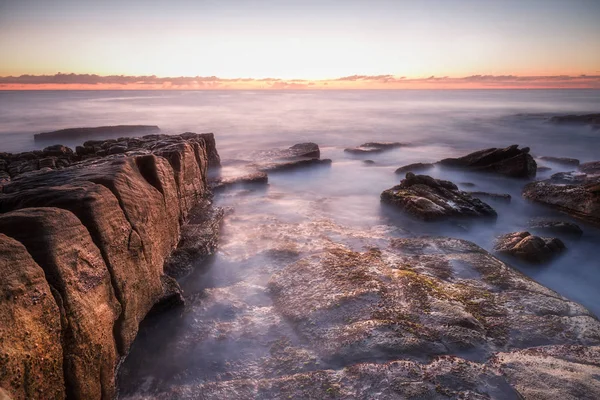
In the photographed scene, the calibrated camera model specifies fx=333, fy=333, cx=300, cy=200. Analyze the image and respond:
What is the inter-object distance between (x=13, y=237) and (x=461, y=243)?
26.7ft

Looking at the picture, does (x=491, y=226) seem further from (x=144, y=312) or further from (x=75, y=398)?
(x=75, y=398)

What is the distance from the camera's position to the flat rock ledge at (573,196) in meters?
10.1

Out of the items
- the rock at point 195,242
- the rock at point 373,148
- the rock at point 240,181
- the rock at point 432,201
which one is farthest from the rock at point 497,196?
the rock at point 195,242

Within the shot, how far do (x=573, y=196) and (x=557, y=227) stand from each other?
2.10 metres

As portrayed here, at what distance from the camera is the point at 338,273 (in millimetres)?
6523

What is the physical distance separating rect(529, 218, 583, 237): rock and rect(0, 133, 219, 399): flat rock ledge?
10107mm

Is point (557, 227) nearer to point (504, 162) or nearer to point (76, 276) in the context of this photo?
point (504, 162)

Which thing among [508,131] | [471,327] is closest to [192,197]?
[471,327]

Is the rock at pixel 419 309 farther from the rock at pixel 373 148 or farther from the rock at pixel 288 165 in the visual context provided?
the rock at pixel 373 148

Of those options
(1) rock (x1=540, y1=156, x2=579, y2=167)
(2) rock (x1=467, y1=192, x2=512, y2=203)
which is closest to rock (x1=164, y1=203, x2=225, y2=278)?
(2) rock (x1=467, y1=192, x2=512, y2=203)

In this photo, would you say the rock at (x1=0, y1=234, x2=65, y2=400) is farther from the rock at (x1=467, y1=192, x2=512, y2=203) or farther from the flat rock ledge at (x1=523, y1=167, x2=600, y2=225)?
the rock at (x1=467, y1=192, x2=512, y2=203)

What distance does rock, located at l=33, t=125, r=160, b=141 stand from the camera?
26139 mm

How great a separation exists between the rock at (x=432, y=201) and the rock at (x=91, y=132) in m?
25.9

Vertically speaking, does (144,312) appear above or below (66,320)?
below
